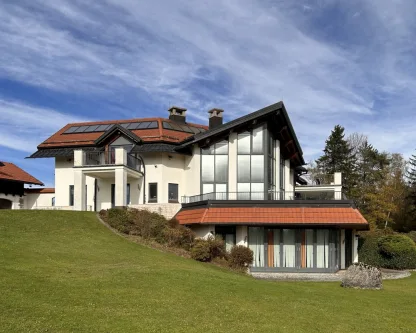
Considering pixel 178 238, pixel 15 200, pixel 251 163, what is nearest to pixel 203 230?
pixel 178 238

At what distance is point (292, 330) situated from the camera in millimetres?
11188

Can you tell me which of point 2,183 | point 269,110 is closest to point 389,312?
point 269,110

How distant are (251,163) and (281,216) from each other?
21.3ft

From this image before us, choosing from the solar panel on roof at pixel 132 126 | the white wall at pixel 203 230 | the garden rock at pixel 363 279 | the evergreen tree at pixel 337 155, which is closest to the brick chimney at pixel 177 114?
the solar panel on roof at pixel 132 126

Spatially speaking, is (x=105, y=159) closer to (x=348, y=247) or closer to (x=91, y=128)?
(x=91, y=128)

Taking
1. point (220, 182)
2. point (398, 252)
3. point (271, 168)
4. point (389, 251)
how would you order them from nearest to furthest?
point (220, 182)
point (271, 168)
point (398, 252)
point (389, 251)

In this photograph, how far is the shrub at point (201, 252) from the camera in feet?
82.5

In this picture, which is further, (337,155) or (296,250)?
(337,155)

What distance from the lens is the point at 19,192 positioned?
42.7 metres

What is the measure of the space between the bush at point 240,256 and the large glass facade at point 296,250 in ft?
2.93

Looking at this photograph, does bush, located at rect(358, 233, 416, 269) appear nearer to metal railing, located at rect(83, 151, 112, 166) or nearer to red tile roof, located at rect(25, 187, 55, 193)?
metal railing, located at rect(83, 151, 112, 166)

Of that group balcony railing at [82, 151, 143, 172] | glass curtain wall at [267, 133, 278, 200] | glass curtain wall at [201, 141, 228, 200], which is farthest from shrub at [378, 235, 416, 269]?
balcony railing at [82, 151, 143, 172]

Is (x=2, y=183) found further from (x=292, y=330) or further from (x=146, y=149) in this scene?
(x=292, y=330)

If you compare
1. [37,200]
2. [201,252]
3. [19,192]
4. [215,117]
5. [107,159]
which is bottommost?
[201,252]
